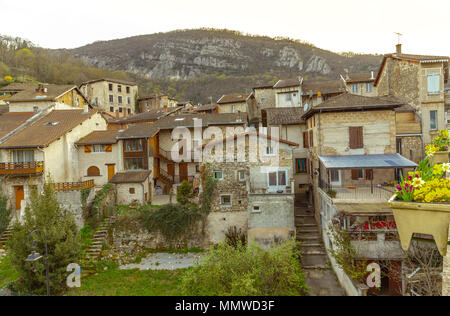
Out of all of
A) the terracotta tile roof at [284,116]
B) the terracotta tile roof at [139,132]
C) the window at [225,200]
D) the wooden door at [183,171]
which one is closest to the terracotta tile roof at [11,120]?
the terracotta tile roof at [139,132]

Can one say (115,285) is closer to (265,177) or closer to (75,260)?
(75,260)

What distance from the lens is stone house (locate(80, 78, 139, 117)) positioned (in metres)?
57.0

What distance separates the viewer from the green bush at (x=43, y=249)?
47.2 feet

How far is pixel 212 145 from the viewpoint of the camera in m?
20.2

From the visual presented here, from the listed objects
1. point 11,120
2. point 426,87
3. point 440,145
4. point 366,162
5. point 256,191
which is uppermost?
point 426,87

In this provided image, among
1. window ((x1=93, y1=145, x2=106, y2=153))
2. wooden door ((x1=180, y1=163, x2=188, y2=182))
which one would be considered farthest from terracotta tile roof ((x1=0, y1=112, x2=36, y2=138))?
wooden door ((x1=180, y1=163, x2=188, y2=182))

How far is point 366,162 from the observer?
1620cm

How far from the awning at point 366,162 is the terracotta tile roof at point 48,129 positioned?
22.4 metres

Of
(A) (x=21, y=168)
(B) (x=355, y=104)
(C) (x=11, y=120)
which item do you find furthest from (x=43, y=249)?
(C) (x=11, y=120)

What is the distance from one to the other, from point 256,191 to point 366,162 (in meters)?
7.23

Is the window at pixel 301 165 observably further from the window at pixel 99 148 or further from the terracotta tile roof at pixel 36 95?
the terracotta tile roof at pixel 36 95

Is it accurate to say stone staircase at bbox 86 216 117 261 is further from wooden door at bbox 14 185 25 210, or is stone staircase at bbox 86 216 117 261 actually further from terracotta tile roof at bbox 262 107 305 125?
terracotta tile roof at bbox 262 107 305 125

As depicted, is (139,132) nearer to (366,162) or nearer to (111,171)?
(111,171)
